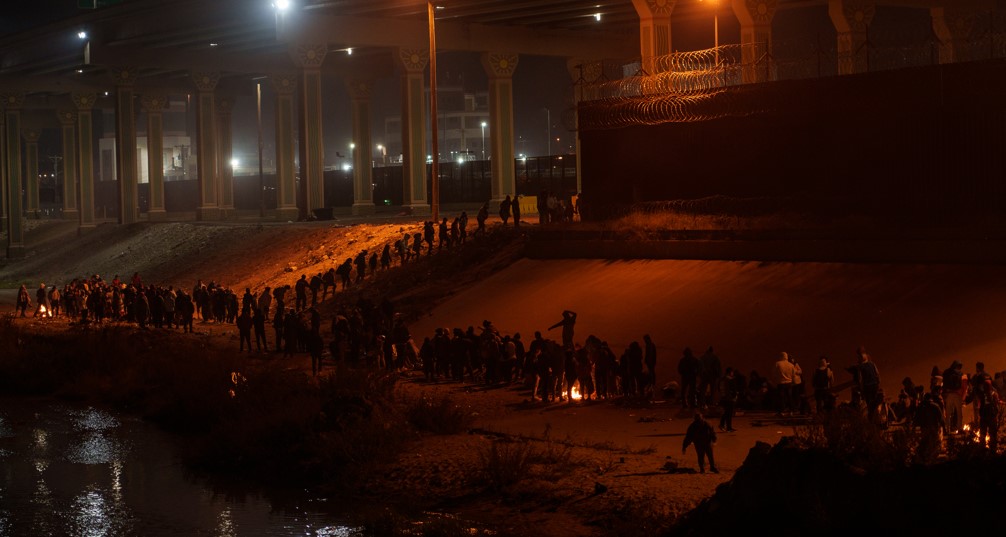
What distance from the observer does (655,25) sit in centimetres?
3869

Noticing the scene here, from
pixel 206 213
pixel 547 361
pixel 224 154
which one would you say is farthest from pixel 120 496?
pixel 224 154

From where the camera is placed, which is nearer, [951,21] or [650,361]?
[650,361]

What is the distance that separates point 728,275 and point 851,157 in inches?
165

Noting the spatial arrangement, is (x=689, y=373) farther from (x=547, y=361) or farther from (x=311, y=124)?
(x=311, y=124)

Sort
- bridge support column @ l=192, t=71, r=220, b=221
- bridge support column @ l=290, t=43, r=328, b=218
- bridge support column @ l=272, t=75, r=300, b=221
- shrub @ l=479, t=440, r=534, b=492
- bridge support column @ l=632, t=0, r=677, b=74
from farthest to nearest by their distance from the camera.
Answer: bridge support column @ l=192, t=71, r=220, b=221, bridge support column @ l=272, t=75, r=300, b=221, bridge support column @ l=290, t=43, r=328, b=218, bridge support column @ l=632, t=0, r=677, b=74, shrub @ l=479, t=440, r=534, b=492

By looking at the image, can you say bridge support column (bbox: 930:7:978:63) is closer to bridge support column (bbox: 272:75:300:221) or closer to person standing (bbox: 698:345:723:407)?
bridge support column (bbox: 272:75:300:221)

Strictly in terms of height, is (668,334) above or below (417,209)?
below

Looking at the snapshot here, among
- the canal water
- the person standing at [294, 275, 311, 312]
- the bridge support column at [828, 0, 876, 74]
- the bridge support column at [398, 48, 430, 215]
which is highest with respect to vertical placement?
the bridge support column at [828, 0, 876, 74]

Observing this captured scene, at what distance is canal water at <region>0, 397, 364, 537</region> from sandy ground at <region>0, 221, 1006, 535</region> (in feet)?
6.95

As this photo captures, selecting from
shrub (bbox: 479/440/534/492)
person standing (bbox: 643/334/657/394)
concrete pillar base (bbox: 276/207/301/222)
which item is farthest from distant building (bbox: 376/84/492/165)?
shrub (bbox: 479/440/534/492)

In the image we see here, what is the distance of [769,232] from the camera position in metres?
28.5

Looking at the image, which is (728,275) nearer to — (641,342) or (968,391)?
(641,342)

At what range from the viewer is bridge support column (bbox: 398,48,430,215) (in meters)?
53.1

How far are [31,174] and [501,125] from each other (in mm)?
46365
